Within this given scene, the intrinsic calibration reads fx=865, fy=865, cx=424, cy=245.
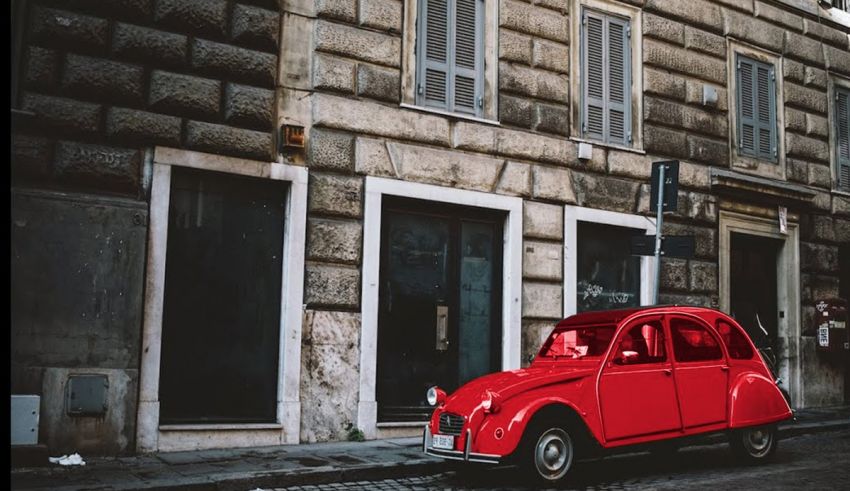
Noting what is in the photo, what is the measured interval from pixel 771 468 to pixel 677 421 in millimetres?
1211

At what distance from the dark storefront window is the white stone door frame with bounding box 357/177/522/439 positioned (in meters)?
1.32

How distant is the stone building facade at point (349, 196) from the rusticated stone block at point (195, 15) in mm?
25

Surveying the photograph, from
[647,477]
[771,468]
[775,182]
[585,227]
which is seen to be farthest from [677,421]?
[775,182]

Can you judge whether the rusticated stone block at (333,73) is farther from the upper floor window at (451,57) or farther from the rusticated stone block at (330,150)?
the upper floor window at (451,57)

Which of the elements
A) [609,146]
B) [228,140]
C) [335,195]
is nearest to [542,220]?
[609,146]

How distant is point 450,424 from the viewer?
26.3 feet

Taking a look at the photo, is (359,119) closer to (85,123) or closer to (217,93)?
(217,93)

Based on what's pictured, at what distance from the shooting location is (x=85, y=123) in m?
9.17

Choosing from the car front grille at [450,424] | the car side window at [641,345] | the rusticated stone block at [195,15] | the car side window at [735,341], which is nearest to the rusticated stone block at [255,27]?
the rusticated stone block at [195,15]

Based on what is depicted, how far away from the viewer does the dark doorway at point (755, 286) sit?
49.5ft

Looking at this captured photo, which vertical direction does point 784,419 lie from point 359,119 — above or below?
below

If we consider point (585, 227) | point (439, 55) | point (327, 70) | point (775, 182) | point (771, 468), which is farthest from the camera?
point (775, 182)

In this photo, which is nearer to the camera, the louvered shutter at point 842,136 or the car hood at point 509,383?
the car hood at point 509,383

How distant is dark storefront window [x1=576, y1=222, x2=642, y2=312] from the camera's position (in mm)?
13097
